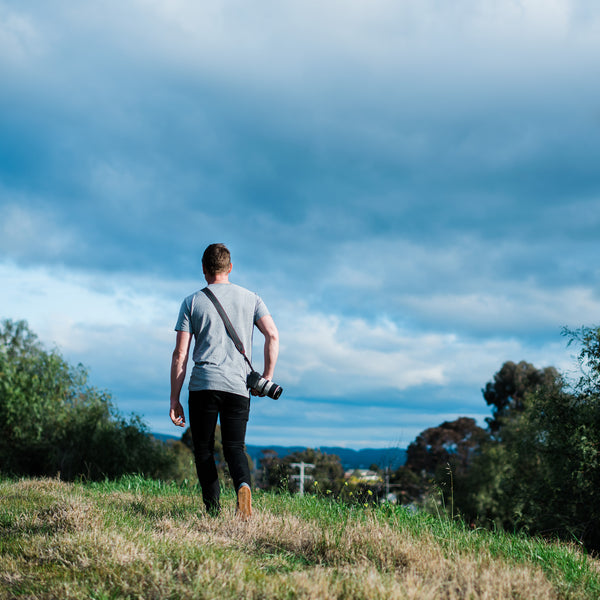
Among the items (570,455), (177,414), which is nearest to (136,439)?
(570,455)

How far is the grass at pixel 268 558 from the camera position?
3.55 metres

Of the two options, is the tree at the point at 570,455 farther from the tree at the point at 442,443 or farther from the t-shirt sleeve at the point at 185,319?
the tree at the point at 442,443

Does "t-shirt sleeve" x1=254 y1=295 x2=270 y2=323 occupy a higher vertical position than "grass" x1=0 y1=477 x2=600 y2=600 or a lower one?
higher

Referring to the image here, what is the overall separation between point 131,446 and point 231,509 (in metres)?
17.3

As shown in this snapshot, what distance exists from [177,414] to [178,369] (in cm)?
46

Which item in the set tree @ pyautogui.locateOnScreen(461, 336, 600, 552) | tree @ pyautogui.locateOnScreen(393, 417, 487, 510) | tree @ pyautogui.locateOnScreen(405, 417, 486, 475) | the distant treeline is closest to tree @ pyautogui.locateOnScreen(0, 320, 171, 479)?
the distant treeline

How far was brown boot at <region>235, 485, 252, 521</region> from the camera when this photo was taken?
17.7ft

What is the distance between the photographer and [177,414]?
5.90 metres

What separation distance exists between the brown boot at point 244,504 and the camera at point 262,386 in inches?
34.0

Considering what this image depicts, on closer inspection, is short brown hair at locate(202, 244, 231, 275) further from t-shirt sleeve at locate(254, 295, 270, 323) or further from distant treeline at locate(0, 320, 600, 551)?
distant treeline at locate(0, 320, 600, 551)

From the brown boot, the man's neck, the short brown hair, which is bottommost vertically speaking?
the brown boot

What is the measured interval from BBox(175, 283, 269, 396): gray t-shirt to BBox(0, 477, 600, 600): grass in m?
1.20

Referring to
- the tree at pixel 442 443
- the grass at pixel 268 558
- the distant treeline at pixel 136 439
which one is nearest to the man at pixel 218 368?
the grass at pixel 268 558

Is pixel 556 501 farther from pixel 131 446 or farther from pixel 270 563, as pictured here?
pixel 270 563
